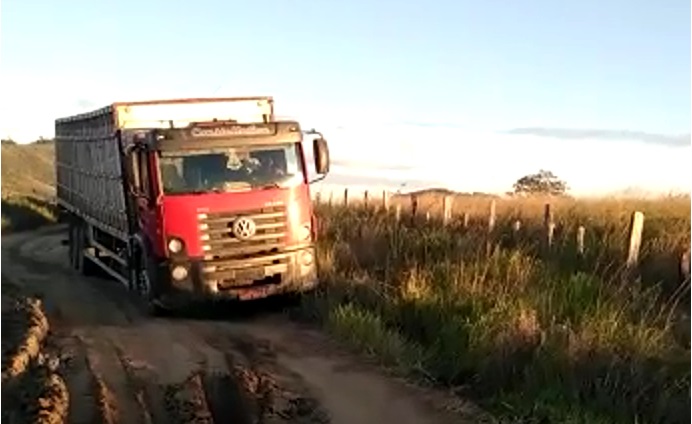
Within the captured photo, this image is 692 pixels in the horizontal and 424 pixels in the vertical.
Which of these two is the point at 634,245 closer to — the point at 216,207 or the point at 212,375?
the point at 216,207

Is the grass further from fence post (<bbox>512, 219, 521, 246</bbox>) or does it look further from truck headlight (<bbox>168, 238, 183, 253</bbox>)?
truck headlight (<bbox>168, 238, 183, 253</bbox>)

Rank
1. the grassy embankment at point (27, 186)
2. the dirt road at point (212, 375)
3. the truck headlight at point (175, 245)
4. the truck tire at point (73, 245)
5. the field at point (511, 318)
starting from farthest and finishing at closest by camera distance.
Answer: the grassy embankment at point (27, 186), the truck tire at point (73, 245), the truck headlight at point (175, 245), the field at point (511, 318), the dirt road at point (212, 375)

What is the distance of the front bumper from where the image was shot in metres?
13.2

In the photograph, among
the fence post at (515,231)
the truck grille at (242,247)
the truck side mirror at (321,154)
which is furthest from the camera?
the fence post at (515,231)

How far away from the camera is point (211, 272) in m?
13.3

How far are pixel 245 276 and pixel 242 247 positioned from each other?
379 millimetres

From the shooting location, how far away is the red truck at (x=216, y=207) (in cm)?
1323

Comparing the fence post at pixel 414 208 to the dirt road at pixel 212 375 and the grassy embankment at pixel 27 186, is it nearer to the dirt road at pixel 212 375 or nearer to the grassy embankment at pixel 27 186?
the grassy embankment at pixel 27 186

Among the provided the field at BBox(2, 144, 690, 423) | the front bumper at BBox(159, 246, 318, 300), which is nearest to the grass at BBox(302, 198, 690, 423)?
the field at BBox(2, 144, 690, 423)

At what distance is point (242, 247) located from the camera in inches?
529

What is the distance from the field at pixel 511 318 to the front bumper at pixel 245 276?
0.36m

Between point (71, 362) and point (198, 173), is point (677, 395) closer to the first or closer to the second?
point (71, 362)

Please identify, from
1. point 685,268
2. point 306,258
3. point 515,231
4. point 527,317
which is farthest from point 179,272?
point 515,231

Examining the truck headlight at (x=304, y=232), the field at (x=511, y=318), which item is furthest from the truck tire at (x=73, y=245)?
the truck headlight at (x=304, y=232)
